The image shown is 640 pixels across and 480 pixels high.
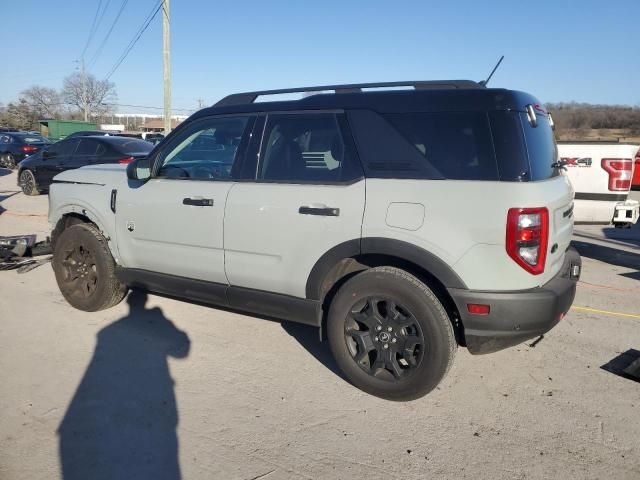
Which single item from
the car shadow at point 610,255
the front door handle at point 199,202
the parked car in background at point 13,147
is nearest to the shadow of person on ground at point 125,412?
the front door handle at point 199,202

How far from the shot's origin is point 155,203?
395 centimetres

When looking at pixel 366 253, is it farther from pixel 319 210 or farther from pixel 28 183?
pixel 28 183

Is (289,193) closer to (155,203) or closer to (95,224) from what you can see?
(155,203)

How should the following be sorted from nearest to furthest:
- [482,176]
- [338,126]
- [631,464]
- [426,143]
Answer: [631,464], [482,176], [426,143], [338,126]

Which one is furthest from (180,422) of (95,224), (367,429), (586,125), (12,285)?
(586,125)

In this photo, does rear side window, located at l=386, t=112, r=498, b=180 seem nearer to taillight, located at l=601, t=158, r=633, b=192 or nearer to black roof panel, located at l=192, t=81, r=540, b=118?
black roof panel, located at l=192, t=81, r=540, b=118

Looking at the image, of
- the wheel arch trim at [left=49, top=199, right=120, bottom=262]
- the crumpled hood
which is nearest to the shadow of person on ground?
the wheel arch trim at [left=49, top=199, right=120, bottom=262]

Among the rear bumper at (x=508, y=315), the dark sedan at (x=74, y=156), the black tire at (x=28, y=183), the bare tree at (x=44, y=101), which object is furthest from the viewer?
the bare tree at (x=44, y=101)

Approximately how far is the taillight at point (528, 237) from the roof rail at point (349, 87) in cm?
89

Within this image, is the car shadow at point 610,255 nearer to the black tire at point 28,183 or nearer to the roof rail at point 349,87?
the roof rail at point 349,87

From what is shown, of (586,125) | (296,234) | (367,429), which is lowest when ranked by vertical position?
(367,429)

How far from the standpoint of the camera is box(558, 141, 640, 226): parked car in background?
5543mm

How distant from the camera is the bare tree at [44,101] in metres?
81.9

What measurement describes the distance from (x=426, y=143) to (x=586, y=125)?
1505 inches
